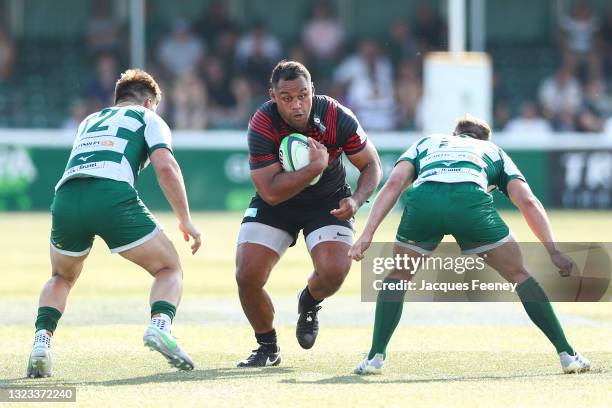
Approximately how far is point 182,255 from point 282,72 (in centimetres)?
999

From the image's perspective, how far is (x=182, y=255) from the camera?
18000mm

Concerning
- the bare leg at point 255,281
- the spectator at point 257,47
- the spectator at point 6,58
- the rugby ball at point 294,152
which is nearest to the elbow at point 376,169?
the rugby ball at point 294,152

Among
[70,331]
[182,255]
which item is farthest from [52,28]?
[70,331]

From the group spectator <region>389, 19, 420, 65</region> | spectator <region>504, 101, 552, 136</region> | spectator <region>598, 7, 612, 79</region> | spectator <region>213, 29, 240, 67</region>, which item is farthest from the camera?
Answer: spectator <region>598, 7, 612, 79</region>

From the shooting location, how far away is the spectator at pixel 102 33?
2845cm

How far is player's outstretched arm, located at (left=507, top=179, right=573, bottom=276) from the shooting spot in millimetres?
7738

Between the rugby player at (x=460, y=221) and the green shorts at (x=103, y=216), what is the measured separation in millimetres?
1334

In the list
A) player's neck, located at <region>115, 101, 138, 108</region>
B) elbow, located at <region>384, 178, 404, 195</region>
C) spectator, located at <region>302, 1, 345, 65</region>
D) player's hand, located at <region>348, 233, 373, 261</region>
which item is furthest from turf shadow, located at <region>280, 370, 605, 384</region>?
spectator, located at <region>302, 1, 345, 65</region>

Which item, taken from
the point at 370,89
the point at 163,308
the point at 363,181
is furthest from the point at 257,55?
the point at 163,308

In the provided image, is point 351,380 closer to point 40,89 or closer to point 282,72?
point 282,72

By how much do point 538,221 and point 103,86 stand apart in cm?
1939

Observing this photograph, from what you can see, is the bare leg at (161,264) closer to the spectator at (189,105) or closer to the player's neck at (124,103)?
the player's neck at (124,103)

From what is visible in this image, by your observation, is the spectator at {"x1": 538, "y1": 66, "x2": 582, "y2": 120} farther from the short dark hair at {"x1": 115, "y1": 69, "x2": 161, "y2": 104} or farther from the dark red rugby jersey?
the short dark hair at {"x1": 115, "y1": 69, "x2": 161, "y2": 104}

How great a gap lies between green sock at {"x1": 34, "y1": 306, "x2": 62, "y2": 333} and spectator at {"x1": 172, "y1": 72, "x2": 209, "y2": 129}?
1856 cm
